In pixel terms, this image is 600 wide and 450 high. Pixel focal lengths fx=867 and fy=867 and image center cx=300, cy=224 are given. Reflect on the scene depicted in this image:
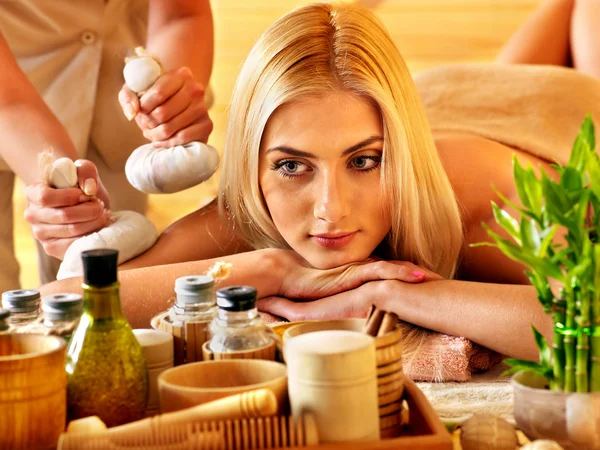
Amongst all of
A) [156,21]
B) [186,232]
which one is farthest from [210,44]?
[186,232]

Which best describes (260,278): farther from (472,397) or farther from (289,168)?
(472,397)

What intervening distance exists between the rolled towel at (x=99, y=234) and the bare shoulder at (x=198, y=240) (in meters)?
0.04

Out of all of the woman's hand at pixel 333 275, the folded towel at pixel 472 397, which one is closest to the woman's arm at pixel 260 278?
the woman's hand at pixel 333 275

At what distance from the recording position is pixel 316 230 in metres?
1.44

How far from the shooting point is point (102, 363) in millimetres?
835

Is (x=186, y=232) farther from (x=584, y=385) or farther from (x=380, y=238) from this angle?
(x=584, y=385)

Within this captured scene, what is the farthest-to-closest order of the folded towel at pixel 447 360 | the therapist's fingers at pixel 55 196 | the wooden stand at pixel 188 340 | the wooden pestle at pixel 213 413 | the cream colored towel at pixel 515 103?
the cream colored towel at pixel 515 103 < the therapist's fingers at pixel 55 196 < the folded towel at pixel 447 360 < the wooden stand at pixel 188 340 < the wooden pestle at pixel 213 413

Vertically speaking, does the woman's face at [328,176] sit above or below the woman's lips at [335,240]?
above

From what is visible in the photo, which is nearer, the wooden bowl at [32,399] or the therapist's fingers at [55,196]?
the wooden bowl at [32,399]

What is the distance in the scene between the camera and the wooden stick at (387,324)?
34.4 inches

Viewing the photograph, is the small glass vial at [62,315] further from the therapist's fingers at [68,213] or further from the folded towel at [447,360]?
the therapist's fingers at [68,213]

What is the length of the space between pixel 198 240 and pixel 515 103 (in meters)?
0.84

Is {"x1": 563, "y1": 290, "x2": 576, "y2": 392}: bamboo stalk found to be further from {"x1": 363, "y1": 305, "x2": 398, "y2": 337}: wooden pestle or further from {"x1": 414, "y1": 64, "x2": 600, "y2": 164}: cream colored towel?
{"x1": 414, "y1": 64, "x2": 600, "y2": 164}: cream colored towel

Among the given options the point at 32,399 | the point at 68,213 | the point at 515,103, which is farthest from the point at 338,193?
the point at 515,103
